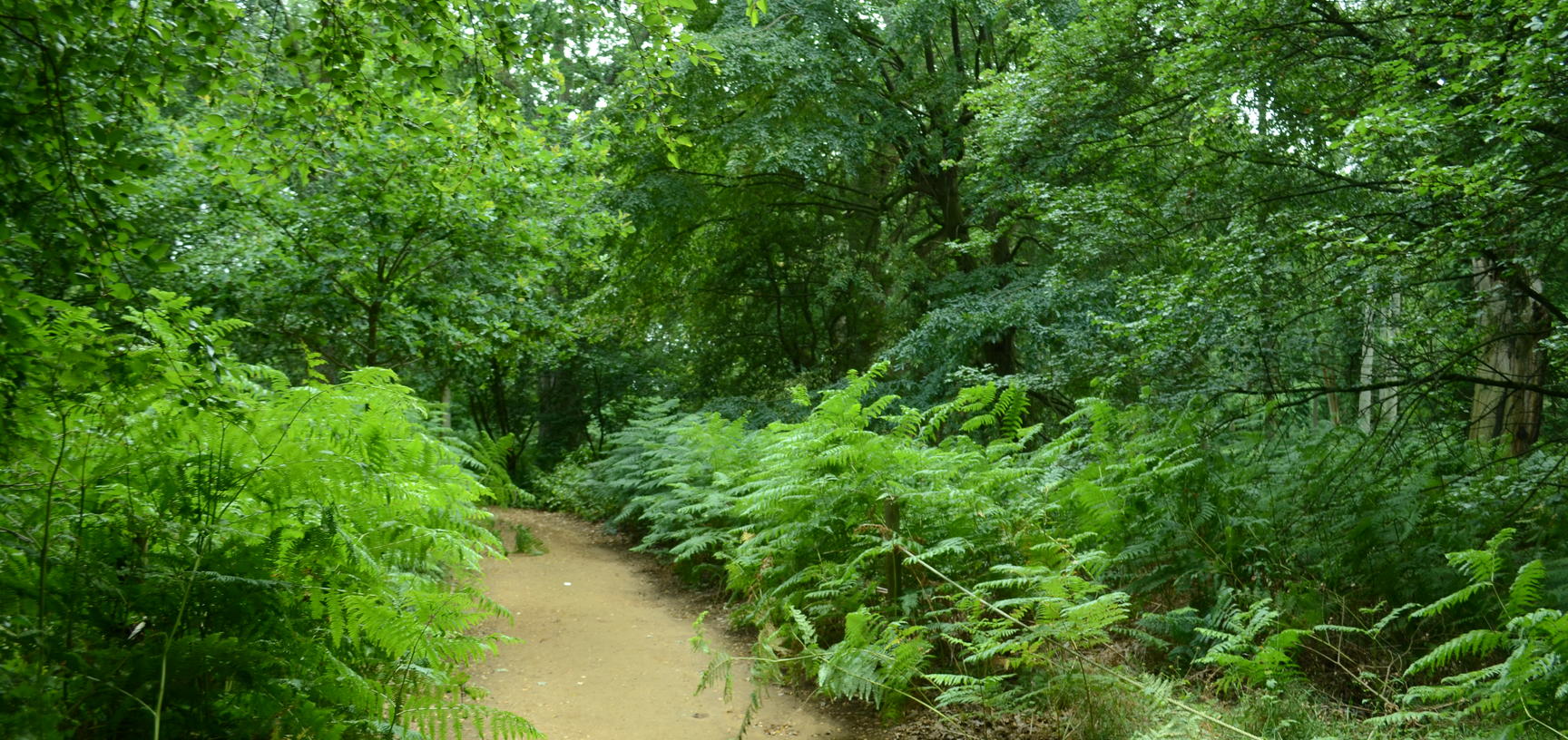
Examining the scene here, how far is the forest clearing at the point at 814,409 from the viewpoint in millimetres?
3488

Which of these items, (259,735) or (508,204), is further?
(508,204)

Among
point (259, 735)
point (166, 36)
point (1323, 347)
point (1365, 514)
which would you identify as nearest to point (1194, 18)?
point (1323, 347)

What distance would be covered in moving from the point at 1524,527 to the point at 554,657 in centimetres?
664

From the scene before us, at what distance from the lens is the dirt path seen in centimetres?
568

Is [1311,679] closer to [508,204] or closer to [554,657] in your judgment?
[554,657]

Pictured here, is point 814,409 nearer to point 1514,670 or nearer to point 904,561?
point 904,561

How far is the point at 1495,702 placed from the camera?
3.83m

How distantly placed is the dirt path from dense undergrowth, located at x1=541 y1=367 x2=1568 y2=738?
39 centimetres

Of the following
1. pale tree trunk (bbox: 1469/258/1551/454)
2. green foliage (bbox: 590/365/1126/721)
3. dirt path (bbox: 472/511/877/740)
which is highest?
pale tree trunk (bbox: 1469/258/1551/454)

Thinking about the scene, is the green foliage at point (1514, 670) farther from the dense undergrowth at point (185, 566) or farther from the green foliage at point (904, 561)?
the dense undergrowth at point (185, 566)

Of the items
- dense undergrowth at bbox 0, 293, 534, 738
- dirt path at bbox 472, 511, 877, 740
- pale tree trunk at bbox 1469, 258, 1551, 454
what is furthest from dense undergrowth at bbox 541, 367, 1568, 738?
dense undergrowth at bbox 0, 293, 534, 738

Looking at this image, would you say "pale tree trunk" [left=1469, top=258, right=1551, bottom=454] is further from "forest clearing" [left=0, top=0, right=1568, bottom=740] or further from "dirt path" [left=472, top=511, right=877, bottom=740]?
"dirt path" [left=472, top=511, right=877, bottom=740]

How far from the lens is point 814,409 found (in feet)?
26.3

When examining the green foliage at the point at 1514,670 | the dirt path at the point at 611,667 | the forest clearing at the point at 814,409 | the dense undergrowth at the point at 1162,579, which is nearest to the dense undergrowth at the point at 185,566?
the forest clearing at the point at 814,409
